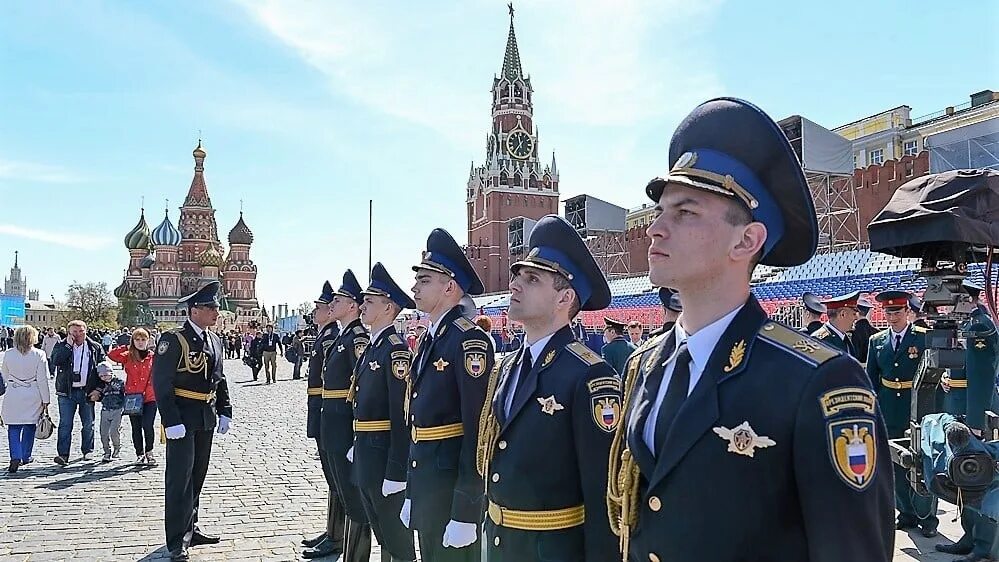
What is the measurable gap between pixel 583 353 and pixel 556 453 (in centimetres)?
48

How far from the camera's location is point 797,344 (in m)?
1.89

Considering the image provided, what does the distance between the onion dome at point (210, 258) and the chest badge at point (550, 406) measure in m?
85.2

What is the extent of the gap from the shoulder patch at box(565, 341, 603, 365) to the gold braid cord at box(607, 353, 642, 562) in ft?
3.01

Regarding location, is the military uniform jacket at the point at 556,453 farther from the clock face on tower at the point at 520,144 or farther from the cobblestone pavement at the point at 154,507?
the clock face on tower at the point at 520,144

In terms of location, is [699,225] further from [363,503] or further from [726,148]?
[363,503]

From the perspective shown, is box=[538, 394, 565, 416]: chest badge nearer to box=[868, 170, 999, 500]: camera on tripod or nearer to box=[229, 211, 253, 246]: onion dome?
box=[868, 170, 999, 500]: camera on tripod

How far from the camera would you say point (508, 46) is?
98.9m

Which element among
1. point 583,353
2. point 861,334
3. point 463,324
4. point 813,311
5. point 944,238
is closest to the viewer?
point 583,353

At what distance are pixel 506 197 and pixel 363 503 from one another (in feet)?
278

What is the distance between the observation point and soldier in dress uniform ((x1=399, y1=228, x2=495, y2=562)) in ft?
13.7

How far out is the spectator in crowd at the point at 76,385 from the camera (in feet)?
35.7

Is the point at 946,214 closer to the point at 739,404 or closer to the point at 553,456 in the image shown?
the point at 553,456

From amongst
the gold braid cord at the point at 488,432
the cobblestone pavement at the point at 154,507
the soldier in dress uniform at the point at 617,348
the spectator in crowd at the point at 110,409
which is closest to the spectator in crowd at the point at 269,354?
the cobblestone pavement at the point at 154,507

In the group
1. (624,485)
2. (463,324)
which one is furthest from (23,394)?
(624,485)
